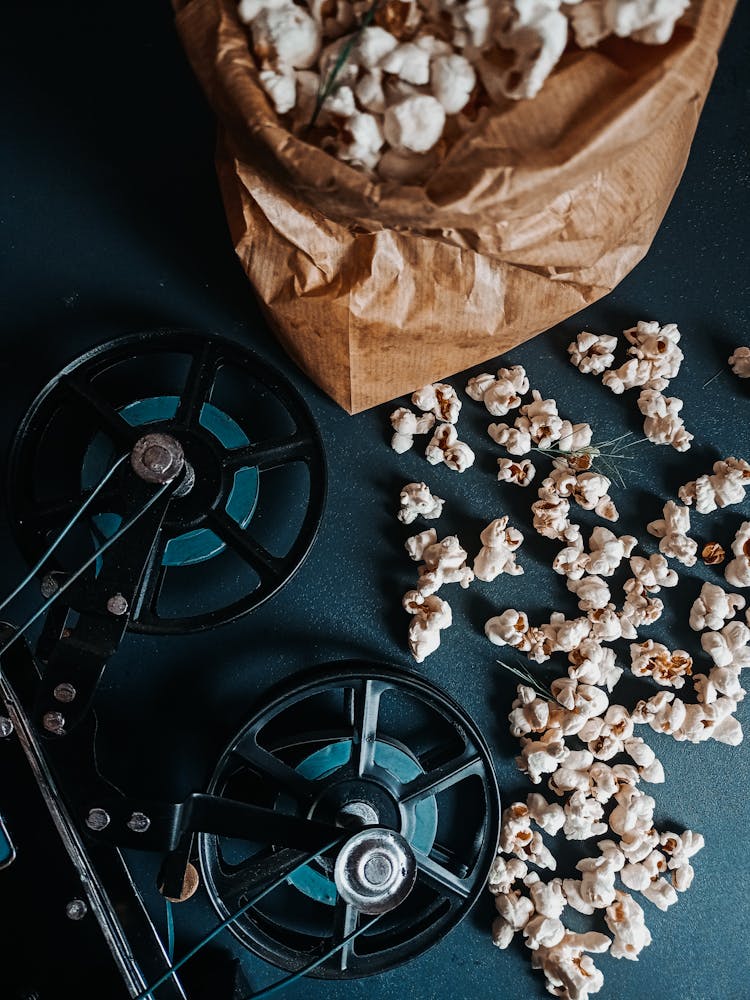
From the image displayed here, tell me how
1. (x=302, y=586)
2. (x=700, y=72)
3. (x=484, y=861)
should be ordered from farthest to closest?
(x=302, y=586) < (x=484, y=861) < (x=700, y=72)

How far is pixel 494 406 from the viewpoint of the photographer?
3.92 feet

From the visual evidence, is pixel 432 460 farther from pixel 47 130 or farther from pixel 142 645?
pixel 47 130

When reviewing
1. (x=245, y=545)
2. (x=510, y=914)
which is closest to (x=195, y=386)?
(x=245, y=545)

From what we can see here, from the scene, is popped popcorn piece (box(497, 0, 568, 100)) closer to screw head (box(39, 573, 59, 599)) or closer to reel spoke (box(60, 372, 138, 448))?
reel spoke (box(60, 372, 138, 448))

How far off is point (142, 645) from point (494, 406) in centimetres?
62

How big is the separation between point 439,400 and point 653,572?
40cm

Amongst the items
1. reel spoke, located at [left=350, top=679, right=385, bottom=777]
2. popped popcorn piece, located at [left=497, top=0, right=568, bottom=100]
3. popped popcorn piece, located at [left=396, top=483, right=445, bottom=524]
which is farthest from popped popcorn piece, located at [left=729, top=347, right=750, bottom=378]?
reel spoke, located at [left=350, top=679, right=385, bottom=777]

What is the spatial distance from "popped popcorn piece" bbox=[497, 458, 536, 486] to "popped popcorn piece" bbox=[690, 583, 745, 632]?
31cm

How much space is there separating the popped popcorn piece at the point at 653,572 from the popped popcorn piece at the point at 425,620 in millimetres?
285

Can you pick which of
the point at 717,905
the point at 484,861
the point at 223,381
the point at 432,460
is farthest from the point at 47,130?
the point at 717,905

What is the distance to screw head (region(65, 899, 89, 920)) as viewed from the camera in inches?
39.6

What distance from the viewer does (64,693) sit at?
3.19 feet

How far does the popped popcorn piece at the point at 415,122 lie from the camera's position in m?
0.80

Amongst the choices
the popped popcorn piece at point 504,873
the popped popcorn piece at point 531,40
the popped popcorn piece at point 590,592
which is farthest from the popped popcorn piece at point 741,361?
the popped popcorn piece at point 504,873
